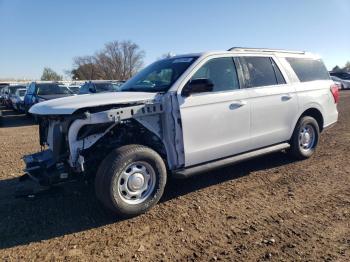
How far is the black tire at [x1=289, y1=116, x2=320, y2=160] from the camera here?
632 cm

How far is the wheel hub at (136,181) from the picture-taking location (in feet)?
14.0

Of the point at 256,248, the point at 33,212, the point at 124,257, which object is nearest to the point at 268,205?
the point at 256,248

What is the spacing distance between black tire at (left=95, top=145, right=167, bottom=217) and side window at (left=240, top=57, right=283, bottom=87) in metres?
2.06

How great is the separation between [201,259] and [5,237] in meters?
2.18

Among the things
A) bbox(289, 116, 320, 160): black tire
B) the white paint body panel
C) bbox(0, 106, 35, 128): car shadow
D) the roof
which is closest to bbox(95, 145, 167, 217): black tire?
the white paint body panel

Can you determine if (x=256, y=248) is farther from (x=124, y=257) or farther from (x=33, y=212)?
(x=33, y=212)

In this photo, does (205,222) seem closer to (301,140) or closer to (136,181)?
(136,181)

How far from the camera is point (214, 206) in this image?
179 inches

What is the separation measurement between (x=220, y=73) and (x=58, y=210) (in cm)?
294

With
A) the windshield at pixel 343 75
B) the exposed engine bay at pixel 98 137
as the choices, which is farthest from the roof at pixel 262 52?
the windshield at pixel 343 75

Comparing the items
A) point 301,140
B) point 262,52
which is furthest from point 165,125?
point 301,140

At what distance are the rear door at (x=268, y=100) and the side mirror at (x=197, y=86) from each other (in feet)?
3.40

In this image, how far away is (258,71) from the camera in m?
5.67

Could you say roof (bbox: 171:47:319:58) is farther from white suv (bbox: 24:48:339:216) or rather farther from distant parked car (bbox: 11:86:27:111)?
distant parked car (bbox: 11:86:27:111)
